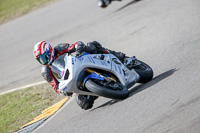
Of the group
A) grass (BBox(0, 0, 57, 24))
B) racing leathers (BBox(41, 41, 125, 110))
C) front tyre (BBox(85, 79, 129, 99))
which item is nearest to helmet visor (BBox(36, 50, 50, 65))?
racing leathers (BBox(41, 41, 125, 110))

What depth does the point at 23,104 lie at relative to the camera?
10375mm

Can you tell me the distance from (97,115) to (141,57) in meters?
3.44

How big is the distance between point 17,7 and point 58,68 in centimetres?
1743

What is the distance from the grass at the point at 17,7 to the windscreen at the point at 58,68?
15.3 metres

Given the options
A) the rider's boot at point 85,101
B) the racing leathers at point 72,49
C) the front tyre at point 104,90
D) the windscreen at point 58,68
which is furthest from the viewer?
the rider's boot at point 85,101

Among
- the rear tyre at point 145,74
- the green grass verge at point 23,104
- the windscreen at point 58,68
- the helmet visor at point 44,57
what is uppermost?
the helmet visor at point 44,57

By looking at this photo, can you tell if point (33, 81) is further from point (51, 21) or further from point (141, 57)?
point (51, 21)

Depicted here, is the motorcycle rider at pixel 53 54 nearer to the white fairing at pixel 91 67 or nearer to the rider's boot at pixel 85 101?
the rider's boot at pixel 85 101

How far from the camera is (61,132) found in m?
7.06

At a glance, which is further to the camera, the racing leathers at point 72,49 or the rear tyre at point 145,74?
the rear tyre at point 145,74

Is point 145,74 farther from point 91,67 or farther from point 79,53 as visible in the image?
point 79,53

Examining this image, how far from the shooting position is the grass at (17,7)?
22172 mm

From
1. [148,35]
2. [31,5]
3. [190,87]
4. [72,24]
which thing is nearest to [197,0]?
[148,35]

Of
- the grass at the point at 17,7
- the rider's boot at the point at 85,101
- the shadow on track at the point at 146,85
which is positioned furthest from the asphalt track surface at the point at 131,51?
the grass at the point at 17,7
